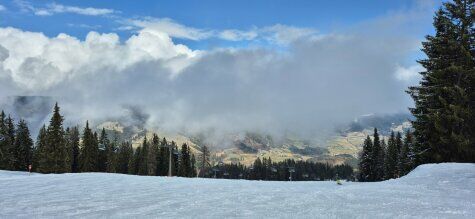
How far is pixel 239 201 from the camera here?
16.2m

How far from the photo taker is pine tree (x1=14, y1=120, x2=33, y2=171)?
92250 mm

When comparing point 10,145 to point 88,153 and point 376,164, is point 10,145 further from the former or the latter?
point 376,164

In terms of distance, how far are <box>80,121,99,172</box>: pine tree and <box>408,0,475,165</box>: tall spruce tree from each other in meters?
77.8

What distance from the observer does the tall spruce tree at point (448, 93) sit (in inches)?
1380

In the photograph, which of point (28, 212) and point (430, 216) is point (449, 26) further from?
point (28, 212)

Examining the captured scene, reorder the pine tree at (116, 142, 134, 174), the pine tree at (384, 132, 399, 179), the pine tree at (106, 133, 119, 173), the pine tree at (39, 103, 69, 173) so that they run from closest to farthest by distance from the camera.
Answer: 1. the pine tree at (39, 103, 69, 173)
2. the pine tree at (384, 132, 399, 179)
3. the pine tree at (106, 133, 119, 173)
4. the pine tree at (116, 142, 134, 174)

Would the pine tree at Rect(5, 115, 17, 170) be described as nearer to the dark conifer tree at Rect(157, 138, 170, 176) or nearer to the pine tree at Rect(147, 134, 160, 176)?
the pine tree at Rect(147, 134, 160, 176)

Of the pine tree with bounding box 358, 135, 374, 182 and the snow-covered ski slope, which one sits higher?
the pine tree with bounding box 358, 135, 374, 182

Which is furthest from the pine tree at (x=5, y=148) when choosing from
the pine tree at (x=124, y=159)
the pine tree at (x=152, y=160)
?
the pine tree at (x=152, y=160)

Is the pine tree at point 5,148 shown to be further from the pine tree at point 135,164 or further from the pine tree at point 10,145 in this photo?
the pine tree at point 135,164

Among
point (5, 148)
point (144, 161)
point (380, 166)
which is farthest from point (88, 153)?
point (380, 166)

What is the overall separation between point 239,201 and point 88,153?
9147cm

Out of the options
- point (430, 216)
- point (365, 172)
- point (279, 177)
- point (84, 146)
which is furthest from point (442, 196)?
point (279, 177)

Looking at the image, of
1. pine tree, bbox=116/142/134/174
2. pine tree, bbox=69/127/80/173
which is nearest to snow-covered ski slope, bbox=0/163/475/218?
pine tree, bbox=69/127/80/173
